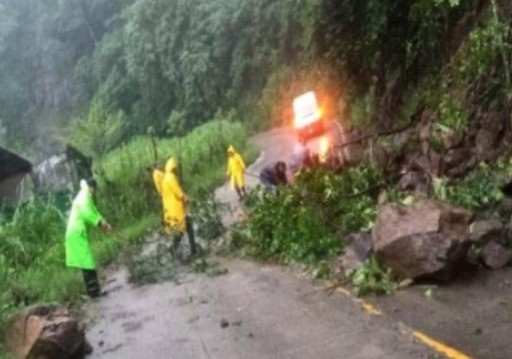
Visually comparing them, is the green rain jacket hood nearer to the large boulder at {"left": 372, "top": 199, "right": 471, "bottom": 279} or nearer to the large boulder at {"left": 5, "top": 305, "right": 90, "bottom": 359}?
the large boulder at {"left": 5, "top": 305, "right": 90, "bottom": 359}

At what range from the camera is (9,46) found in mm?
61188

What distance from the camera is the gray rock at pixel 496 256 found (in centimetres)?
793

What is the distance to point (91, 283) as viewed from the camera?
11.4 metres

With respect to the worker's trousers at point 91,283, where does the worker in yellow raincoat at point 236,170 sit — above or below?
above

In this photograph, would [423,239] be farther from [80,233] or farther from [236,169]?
[236,169]

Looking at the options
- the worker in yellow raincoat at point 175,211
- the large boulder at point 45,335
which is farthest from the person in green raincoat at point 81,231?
the large boulder at point 45,335

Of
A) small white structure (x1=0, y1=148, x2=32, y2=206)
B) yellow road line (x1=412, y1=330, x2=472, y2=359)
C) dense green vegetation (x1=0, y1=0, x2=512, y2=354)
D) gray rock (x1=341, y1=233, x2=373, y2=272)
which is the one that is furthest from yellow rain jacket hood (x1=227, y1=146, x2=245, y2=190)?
yellow road line (x1=412, y1=330, x2=472, y2=359)

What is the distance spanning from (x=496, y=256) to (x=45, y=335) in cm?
480

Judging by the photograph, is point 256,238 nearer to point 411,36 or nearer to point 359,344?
point 411,36

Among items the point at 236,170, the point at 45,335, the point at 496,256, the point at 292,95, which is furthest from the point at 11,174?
the point at 496,256

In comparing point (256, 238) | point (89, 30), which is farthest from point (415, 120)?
point (89, 30)

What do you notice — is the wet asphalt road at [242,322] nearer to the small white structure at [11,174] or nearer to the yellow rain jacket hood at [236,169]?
the yellow rain jacket hood at [236,169]

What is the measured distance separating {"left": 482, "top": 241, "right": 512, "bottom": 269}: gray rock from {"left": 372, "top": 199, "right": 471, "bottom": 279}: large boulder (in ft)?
0.86

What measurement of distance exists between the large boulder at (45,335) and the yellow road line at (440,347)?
3684mm
